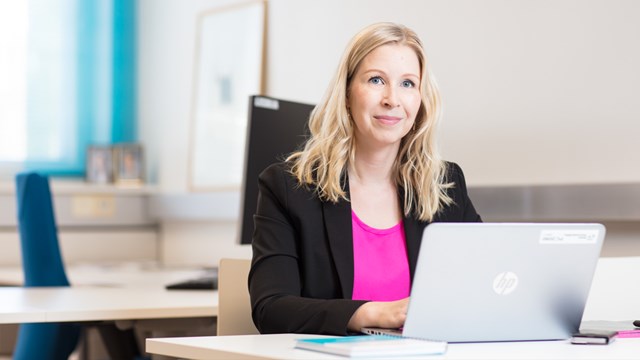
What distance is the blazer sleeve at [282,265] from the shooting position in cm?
192

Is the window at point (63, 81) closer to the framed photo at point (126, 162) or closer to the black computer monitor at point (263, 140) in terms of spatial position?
the framed photo at point (126, 162)

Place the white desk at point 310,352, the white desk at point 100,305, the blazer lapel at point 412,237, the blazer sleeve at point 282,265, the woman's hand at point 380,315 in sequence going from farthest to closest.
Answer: the white desk at point 100,305 < the blazer lapel at point 412,237 < the blazer sleeve at point 282,265 < the woman's hand at point 380,315 < the white desk at point 310,352

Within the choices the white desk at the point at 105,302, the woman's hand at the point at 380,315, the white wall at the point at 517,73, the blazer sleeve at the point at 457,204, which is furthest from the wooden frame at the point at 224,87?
the woman's hand at the point at 380,315

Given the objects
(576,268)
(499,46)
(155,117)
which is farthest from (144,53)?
(576,268)

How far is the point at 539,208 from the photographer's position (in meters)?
2.98

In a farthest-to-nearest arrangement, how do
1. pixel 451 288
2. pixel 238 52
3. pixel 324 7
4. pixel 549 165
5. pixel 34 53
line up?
pixel 34 53 → pixel 238 52 → pixel 324 7 → pixel 549 165 → pixel 451 288

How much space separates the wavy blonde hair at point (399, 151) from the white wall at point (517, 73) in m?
0.73

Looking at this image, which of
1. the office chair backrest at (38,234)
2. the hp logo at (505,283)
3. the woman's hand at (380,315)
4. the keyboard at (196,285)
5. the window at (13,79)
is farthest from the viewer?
the window at (13,79)

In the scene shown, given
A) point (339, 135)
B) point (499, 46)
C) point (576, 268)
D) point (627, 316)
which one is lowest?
point (627, 316)

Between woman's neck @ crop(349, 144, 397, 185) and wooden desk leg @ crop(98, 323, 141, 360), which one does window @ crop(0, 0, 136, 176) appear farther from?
woman's neck @ crop(349, 144, 397, 185)

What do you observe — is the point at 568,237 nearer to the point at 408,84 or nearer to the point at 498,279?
the point at 498,279

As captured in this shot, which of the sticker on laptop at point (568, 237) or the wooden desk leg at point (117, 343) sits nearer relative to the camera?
the sticker on laptop at point (568, 237)

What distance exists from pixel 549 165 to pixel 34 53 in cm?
282

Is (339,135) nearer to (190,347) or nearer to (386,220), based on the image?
(386,220)
